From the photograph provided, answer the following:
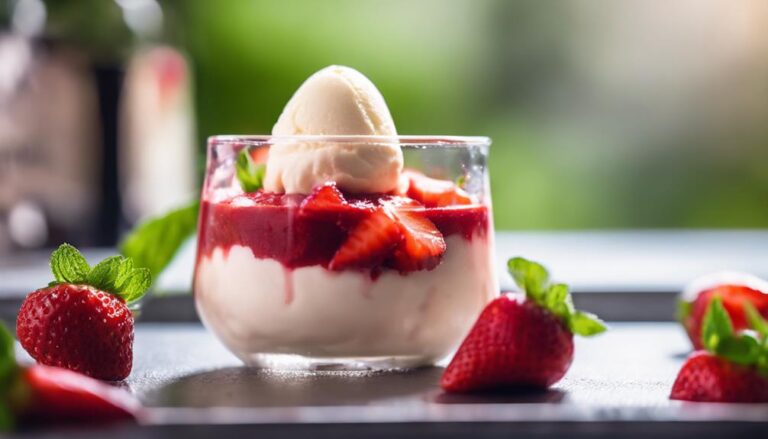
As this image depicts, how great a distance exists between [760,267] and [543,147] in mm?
1275

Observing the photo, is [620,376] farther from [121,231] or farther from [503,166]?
[503,166]

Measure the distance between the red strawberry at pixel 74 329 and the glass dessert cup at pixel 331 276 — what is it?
0.34 feet

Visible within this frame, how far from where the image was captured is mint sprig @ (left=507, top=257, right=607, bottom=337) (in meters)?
0.78

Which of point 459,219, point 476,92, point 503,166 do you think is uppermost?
point 459,219

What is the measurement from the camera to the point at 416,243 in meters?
0.82

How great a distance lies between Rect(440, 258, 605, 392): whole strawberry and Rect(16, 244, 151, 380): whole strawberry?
240 millimetres

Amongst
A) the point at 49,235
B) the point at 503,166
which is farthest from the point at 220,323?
the point at 503,166

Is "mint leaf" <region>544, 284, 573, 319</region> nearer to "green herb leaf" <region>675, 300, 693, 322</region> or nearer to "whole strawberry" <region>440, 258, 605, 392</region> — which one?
"whole strawberry" <region>440, 258, 605, 392</region>

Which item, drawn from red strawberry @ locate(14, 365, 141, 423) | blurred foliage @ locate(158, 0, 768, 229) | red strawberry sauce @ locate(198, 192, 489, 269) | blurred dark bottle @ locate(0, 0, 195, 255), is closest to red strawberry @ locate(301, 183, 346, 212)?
red strawberry sauce @ locate(198, 192, 489, 269)

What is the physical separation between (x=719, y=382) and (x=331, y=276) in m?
0.28

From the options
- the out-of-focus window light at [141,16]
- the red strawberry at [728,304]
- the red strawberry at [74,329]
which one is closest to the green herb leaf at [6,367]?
the red strawberry at [74,329]

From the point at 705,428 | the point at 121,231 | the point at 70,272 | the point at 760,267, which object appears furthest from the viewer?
the point at 121,231

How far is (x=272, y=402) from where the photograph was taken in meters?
0.73

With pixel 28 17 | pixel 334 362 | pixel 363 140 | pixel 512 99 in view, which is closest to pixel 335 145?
pixel 363 140
